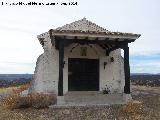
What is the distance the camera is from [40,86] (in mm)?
18141

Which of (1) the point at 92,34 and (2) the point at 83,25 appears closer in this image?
(1) the point at 92,34

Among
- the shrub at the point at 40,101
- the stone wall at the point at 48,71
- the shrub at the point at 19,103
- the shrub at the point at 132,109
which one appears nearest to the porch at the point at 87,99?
the shrub at the point at 40,101

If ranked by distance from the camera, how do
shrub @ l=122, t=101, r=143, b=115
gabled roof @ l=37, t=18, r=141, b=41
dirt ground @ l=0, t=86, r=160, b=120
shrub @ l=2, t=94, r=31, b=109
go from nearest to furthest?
dirt ground @ l=0, t=86, r=160, b=120 → shrub @ l=122, t=101, r=143, b=115 → shrub @ l=2, t=94, r=31, b=109 → gabled roof @ l=37, t=18, r=141, b=41

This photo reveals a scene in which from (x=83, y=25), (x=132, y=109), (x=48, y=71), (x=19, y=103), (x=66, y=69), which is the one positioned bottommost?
(x=132, y=109)

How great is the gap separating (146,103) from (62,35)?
18.2 feet

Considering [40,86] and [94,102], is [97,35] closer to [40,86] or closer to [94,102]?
[94,102]

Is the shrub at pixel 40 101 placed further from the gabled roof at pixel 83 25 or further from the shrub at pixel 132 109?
the gabled roof at pixel 83 25

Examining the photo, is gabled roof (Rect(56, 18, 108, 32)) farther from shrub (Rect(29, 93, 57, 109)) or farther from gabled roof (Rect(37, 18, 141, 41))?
shrub (Rect(29, 93, 57, 109))

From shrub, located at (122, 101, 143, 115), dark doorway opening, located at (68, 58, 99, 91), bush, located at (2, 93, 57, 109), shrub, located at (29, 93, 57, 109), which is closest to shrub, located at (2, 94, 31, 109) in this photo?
bush, located at (2, 93, 57, 109)

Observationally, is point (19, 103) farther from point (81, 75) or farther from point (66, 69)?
point (81, 75)

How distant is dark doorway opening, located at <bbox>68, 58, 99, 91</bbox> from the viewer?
1842cm

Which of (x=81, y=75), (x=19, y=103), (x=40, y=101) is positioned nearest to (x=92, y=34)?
(x=40, y=101)

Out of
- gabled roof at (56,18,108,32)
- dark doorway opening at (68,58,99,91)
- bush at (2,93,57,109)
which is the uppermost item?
gabled roof at (56,18,108,32)

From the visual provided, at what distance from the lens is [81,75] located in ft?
60.6
